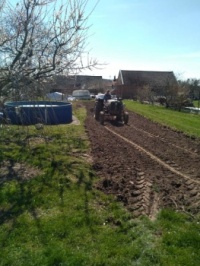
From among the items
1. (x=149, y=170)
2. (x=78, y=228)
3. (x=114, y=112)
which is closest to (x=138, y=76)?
(x=114, y=112)

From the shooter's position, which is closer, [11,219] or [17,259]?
[17,259]

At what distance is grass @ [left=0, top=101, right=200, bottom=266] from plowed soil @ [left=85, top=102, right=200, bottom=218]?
1.01 ft

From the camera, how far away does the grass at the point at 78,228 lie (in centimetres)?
366

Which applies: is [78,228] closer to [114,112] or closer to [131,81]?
[114,112]

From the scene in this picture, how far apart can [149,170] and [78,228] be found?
3041 millimetres

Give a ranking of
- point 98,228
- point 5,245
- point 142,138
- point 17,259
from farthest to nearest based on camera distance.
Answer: point 142,138 → point 98,228 → point 5,245 → point 17,259

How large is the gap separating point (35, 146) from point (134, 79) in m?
45.9

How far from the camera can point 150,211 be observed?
4883mm

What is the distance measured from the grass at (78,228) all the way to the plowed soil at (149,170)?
0.31 meters

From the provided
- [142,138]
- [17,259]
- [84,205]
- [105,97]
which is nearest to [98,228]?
[84,205]


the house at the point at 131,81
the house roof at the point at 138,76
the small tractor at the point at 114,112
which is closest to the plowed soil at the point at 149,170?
the small tractor at the point at 114,112

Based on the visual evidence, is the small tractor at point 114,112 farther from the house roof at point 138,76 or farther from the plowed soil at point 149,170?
the house roof at point 138,76

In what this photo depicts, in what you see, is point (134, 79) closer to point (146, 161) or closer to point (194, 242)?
point (146, 161)

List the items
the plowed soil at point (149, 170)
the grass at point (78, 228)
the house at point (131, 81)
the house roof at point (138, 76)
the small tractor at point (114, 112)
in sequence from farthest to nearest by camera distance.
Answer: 1. the house roof at point (138, 76)
2. the house at point (131, 81)
3. the small tractor at point (114, 112)
4. the plowed soil at point (149, 170)
5. the grass at point (78, 228)
